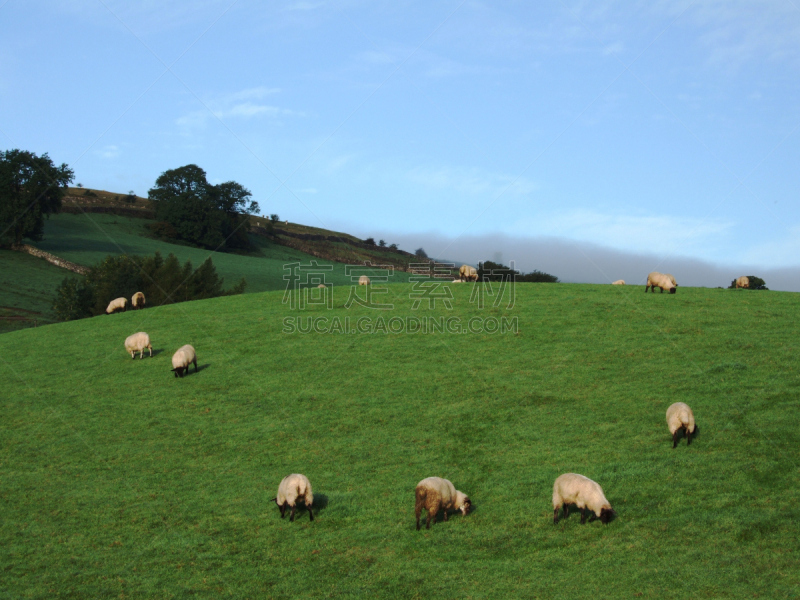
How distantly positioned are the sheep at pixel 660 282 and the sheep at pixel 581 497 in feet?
62.8

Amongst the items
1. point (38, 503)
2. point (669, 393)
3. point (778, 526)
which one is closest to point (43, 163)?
point (38, 503)

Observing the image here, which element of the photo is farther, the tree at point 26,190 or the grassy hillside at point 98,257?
the tree at point 26,190

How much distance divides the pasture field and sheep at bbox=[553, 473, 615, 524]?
0.32m

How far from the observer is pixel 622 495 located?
38.0 feet

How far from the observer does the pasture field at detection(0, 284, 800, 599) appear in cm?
971

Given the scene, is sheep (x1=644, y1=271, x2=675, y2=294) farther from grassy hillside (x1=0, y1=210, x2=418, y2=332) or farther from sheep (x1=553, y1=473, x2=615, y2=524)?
grassy hillside (x1=0, y1=210, x2=418, y2=332)

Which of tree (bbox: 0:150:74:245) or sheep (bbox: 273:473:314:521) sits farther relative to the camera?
tree (bbox: 0:150:74:245)

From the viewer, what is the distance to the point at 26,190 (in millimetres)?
63500

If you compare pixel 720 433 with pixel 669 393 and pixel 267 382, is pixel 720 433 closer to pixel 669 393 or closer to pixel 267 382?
pixel 669 393

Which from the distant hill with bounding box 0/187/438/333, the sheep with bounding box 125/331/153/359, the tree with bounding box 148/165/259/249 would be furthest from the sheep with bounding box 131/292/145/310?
the tree with bounding box 148/165/259/249

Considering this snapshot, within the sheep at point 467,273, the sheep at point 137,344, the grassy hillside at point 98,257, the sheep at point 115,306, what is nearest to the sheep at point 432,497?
the sheep at point 137,344

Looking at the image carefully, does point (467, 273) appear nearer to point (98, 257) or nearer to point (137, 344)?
point (137, 344)

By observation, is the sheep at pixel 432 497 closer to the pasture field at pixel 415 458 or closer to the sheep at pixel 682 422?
the pasture field at pixel 415 458

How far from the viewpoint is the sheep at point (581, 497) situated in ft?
34.8
